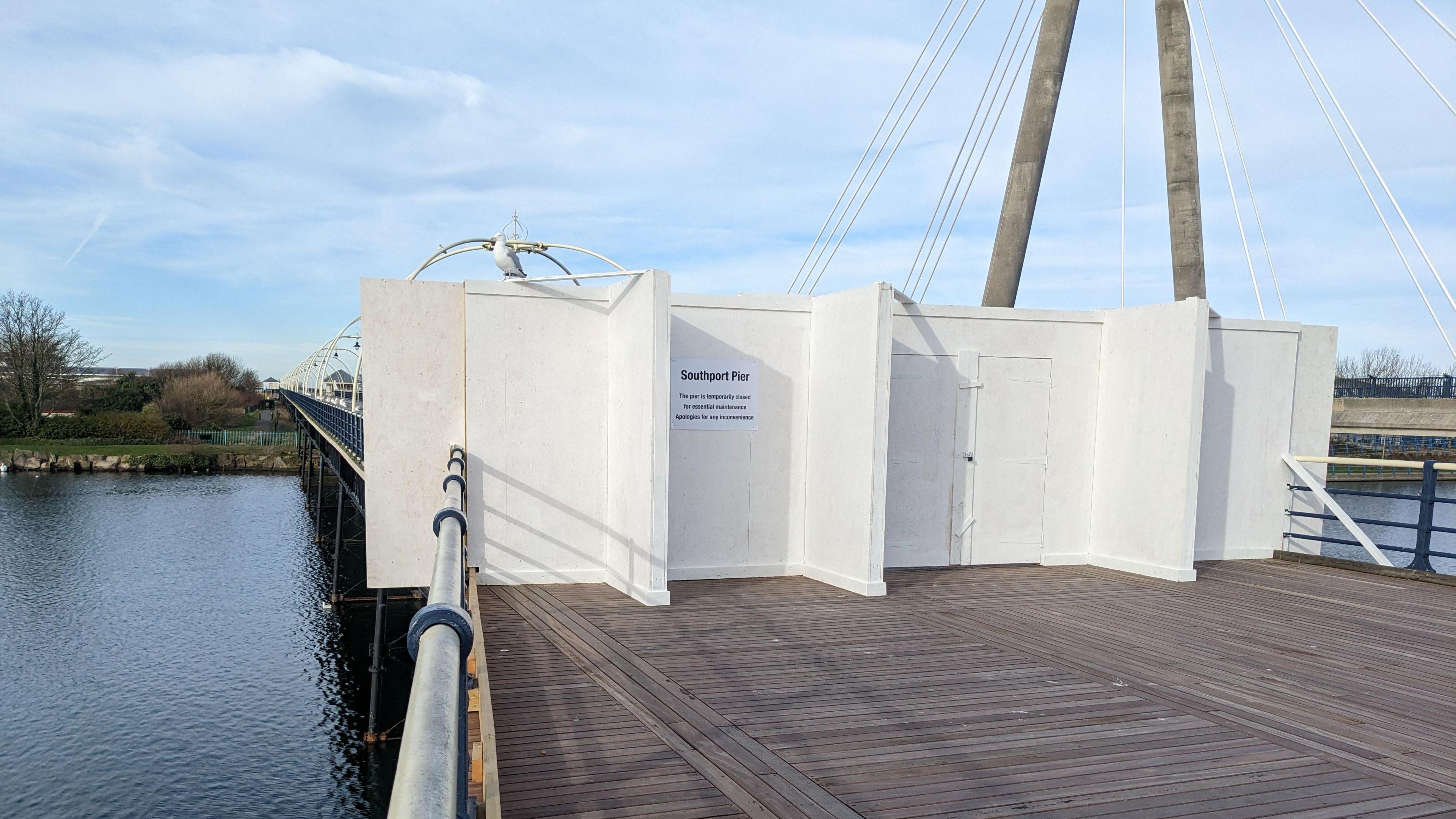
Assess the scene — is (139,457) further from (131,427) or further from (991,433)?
(991,433)

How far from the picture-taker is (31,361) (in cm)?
5394

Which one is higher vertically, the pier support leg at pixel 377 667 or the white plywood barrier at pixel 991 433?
the white plywood barrier at pixel 991 433

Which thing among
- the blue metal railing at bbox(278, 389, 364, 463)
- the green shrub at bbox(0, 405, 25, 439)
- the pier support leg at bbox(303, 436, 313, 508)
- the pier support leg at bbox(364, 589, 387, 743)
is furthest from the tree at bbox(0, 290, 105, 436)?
the pier support leg at bbox(364, 589, 387, 743)

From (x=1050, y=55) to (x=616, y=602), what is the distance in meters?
7.44

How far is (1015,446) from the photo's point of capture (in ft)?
26.2

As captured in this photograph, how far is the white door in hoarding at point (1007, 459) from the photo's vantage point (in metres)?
7.89

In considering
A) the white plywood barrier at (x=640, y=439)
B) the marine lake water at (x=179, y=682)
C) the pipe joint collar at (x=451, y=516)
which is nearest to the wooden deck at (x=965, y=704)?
the white plywood barrier at (x=640, y=439)

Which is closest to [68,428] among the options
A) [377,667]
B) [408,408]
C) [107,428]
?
[107,428]

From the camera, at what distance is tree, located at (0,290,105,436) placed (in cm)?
5331

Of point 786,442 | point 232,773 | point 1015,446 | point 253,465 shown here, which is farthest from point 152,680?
point 253,465

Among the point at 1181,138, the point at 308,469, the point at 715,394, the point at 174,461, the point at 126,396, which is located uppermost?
the point at 1181,138

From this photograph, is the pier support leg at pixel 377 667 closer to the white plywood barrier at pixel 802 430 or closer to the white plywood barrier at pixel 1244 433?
the white plywood barrier at pixel 802 430

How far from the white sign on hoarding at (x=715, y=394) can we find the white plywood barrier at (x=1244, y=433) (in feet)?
14.5

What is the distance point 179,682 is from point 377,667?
610 centimetres
